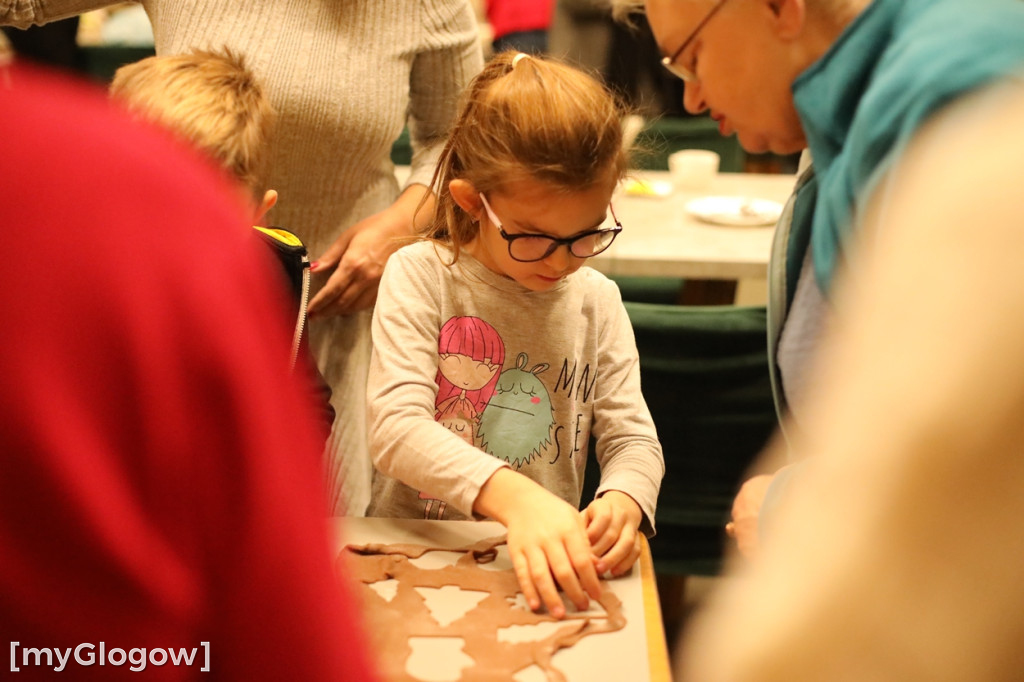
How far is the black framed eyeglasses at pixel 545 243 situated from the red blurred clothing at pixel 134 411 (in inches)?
40.7

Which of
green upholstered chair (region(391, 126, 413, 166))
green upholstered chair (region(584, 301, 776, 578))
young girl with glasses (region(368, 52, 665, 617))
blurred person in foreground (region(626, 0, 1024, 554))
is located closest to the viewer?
blurred person in foreground (region(626, 0, 1024, 554))

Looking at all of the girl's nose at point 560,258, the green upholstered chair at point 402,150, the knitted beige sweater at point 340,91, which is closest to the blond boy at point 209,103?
the knitted beige sweater at point 340,91

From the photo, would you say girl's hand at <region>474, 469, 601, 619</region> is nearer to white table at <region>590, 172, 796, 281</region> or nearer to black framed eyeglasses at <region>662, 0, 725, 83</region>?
black framed eyeglasses at <region>662, 0, 725, 83</region>

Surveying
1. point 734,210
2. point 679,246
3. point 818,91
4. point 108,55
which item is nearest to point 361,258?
point 818,91

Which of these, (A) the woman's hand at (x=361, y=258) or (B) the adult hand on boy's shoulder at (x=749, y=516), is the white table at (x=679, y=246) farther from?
(B) the adult hand on boy's shoulder at (x=749, y=516)

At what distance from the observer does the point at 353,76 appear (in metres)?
1.58

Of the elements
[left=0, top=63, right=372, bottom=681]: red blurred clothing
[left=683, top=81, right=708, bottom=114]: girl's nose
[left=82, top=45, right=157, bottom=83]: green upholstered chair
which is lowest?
[left=82, top=45, right=157, bottom=83]: green upholstered chair

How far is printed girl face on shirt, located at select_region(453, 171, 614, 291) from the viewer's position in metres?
1.39

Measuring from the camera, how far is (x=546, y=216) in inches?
55.0

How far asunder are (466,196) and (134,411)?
3.83ft

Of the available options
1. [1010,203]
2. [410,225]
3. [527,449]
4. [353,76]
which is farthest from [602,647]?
[353,76]

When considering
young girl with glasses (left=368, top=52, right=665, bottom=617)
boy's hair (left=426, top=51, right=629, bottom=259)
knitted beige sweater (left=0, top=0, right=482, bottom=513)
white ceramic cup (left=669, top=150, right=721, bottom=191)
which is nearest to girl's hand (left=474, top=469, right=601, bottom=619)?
young girl with glasses (left=368, top=52, right=665, bottom=617)

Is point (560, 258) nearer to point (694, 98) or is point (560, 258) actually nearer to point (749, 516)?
point (694, 98)

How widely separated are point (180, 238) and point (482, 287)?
1165 millimetres
